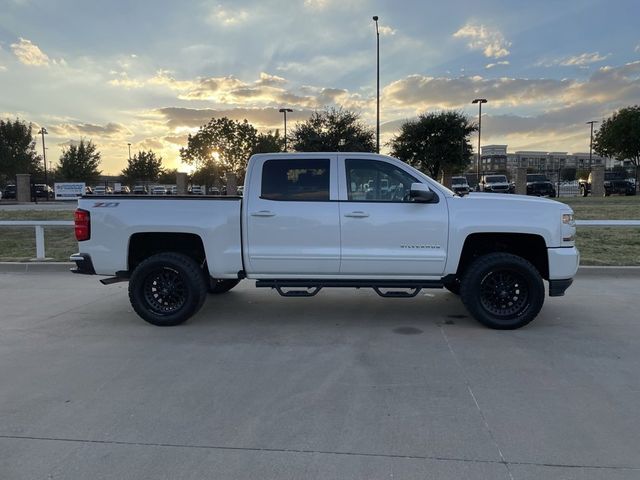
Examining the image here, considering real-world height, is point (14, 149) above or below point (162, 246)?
above

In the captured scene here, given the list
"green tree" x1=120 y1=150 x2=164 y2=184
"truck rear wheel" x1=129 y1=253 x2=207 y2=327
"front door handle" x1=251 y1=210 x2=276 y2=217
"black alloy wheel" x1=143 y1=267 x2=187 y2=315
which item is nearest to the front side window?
"front door handle" x1=251 y1=210 x2=276 y2=217

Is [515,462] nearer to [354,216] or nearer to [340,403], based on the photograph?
[340,403]

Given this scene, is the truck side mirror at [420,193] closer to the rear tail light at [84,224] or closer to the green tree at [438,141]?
the rear tail light at [84,224]

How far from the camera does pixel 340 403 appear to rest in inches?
155

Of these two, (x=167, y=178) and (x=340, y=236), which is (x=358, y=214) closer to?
(x=340, y=236)

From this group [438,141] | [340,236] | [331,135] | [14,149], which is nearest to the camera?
[340,236]

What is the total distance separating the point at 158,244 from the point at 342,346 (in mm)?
2766

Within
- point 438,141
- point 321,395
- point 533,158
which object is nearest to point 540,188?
point 438,141

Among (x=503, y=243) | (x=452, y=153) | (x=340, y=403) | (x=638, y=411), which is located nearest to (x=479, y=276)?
(x=503, y=243)

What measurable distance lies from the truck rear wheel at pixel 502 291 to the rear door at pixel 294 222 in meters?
1.59

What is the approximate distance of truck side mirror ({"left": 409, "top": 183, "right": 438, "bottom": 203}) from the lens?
5.57 m

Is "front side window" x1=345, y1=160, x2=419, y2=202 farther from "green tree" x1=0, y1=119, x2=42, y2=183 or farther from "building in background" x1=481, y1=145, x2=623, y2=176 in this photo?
"building in background" x1=481, y1=145, x2=623, y2=176

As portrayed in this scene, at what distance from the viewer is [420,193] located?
5570 millimetres

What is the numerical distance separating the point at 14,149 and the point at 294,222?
204 feet
